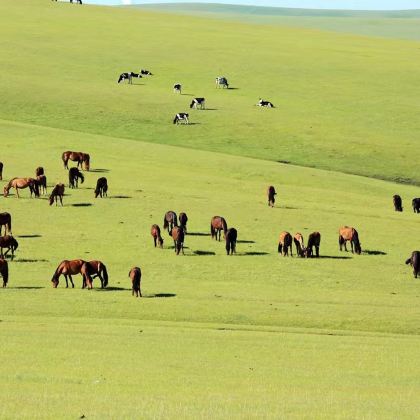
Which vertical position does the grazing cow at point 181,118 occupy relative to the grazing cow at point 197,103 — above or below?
below

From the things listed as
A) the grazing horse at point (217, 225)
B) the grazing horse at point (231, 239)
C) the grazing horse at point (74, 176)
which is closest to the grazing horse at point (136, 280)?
the grazing horse at point (231, 239)

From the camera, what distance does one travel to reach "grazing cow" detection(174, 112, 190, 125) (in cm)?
6475

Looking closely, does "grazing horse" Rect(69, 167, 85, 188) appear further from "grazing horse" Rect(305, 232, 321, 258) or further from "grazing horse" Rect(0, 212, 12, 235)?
"grazing horse" Rect(305, 232, 321, 258)

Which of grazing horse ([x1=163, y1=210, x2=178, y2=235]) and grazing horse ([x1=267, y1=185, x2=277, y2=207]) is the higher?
grazing horse ([x1=267, y1=185, x2=277, y2=207])

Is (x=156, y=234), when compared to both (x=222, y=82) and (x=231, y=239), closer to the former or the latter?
(x=231, y=239)

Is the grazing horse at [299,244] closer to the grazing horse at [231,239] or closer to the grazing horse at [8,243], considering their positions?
the grazing horse at [231,239]

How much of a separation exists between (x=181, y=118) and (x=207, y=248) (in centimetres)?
3162

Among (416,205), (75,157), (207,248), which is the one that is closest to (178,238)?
(207,248)

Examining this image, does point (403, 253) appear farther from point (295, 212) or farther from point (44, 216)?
point (44, 216)

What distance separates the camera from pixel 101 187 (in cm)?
4181

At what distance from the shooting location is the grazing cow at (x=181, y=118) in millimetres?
64750

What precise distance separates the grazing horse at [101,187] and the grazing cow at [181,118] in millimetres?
23275

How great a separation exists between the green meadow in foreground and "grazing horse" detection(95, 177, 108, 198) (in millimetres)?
563

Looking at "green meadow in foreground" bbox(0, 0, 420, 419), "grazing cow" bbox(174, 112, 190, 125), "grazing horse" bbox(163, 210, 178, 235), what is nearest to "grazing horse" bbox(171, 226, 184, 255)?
"green meadow in foreground" bbox(0, 0, 420, 419)
